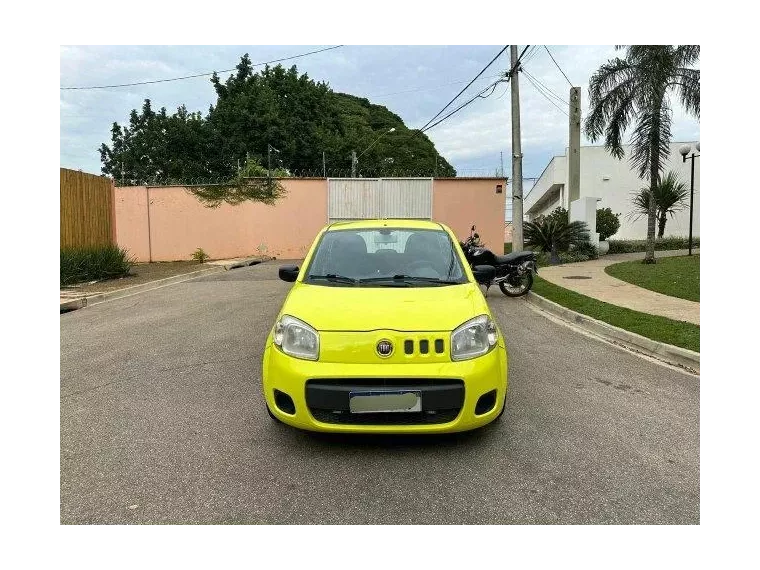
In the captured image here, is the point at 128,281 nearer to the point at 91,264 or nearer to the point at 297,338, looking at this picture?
the point at 91,264

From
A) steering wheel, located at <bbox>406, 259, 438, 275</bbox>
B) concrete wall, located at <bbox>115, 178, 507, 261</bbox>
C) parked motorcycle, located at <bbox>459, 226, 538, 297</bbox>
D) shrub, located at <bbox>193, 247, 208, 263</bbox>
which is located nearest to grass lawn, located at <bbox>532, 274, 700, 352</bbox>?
parked motorcycle, located at <bbox>459, 226, 538, 297</bbox>

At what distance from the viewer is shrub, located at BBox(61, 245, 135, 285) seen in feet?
37.8

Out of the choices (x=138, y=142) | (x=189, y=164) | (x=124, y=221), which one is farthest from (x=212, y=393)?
(x=138, y=142)

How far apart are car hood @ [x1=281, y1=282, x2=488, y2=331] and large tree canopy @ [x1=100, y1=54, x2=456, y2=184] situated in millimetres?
31054

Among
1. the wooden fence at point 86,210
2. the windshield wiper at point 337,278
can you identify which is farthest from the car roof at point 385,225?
the wooden fence at point 86,210

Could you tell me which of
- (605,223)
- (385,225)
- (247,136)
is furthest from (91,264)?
(247,136)

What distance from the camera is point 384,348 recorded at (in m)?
3.01

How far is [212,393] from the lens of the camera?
171 inches

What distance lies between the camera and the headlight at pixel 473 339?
3.09 m

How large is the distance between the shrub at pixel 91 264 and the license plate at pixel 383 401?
10.8 meters

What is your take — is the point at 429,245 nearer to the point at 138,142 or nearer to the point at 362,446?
the point at 362,446

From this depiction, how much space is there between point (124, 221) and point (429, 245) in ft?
60.3

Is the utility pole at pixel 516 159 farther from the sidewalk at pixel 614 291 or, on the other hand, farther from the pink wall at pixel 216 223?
the pink wall at pixel 216 223

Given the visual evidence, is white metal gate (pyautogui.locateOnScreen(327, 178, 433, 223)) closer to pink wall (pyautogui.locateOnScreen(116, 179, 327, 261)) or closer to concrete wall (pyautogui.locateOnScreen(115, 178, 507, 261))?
concrete wall (pyautogui.locateOnScreen(115, 178, 507, 261))
